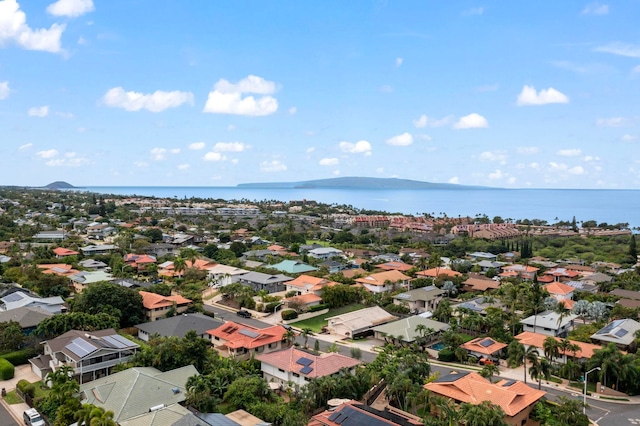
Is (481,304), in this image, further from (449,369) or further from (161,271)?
(161,271)

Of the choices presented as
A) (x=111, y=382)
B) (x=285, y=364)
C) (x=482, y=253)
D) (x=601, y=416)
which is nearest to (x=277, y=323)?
(x=285, y=364)

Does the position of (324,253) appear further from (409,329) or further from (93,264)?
(409,329)

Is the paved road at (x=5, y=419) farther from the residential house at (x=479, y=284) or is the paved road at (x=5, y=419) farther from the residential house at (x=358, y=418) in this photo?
the residential house at (x=479, y=284)

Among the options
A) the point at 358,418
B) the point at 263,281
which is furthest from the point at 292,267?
the point at 358,418

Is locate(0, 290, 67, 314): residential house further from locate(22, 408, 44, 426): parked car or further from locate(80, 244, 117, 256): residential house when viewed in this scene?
locate(80, 244, 117, 256): residential house

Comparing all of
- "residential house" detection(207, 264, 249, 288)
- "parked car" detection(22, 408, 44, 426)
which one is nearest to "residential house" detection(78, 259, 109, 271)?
"residential house" detection(207, 264, 249, 288)

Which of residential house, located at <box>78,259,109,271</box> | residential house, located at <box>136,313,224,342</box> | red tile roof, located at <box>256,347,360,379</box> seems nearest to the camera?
red tile roof, located at <box>256,347,360,379</box>
